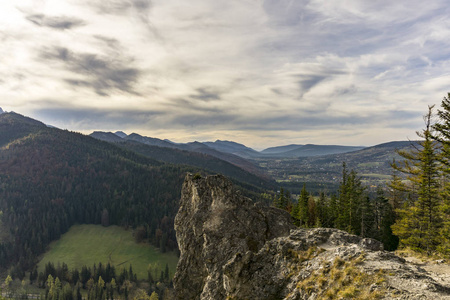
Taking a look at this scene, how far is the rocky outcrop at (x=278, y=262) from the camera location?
41.1ft

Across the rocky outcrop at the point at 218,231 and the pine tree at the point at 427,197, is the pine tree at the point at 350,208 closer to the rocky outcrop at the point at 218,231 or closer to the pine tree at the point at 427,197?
the pine tree at the point at 427,197

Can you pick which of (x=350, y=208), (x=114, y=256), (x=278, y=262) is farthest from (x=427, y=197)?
(x=114, y=256)

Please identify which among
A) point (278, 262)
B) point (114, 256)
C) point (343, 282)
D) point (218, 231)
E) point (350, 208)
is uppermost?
point (343, 282)

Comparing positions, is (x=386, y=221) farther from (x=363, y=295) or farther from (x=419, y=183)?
(x=363, y=295)

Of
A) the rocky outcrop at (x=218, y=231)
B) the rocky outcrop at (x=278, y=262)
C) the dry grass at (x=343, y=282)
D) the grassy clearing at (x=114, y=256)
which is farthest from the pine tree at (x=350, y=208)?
the grassy clearing at (x=114, y=256)

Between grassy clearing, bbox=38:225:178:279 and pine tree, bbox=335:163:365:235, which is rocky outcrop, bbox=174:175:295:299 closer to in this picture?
pine tree, bbox=335:163:365:235

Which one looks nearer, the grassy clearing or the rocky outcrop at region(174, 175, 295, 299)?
the rocky outcrop at region(174, 175, 295, 299)

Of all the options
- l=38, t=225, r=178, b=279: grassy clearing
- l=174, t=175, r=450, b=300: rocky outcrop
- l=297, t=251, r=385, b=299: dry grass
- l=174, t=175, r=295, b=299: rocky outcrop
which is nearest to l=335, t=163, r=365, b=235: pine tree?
l=174, t=175, r=295, b=299: rocky outcrop

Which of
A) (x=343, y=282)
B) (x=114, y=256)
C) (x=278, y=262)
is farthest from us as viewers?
(x=114, y=256)

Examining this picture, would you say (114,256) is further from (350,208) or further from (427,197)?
(427,197)

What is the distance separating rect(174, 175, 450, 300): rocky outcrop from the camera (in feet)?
41.1

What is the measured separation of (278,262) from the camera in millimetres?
18328

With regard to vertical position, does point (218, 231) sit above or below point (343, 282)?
below

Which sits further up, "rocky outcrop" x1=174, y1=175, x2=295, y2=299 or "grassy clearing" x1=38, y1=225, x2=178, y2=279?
"rocky outcrop" x1=174, y1=175, x2=295, y2=299
